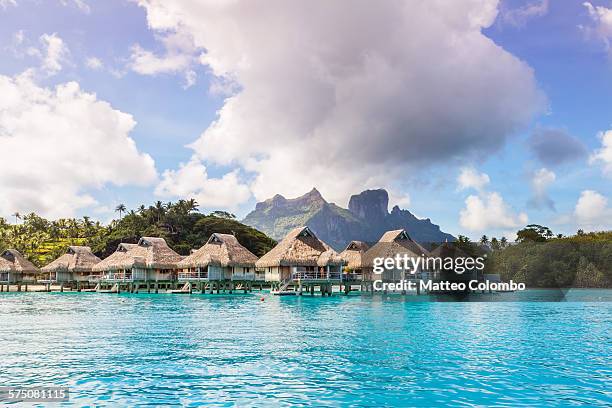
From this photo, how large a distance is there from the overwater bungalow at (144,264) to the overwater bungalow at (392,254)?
2084cm

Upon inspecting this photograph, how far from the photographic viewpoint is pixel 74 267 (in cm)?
6278


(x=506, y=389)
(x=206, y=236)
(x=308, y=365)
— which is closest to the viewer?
(x=506, y=389)

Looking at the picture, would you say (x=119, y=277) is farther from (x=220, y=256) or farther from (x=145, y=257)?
(x=220, y=256)

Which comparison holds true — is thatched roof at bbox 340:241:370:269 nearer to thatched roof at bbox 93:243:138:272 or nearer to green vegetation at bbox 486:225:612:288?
thatched roof at bbox 93:243:138:272

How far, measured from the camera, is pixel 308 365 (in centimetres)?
1284

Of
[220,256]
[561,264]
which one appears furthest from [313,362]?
[561,264]

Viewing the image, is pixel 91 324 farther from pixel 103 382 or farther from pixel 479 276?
pixel 479 276

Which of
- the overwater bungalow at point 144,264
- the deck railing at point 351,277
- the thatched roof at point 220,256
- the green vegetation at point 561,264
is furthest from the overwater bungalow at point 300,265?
the green vegetation at point 561,264

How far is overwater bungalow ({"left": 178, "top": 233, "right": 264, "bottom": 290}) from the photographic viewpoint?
169 ft

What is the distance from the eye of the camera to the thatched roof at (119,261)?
184ft

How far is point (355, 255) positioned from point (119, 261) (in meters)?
25.6

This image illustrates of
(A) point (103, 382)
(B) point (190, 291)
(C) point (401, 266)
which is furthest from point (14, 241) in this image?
(A) point (103, 382)

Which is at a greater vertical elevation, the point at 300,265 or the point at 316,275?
the point at 300,265

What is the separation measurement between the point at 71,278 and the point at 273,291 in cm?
3166
